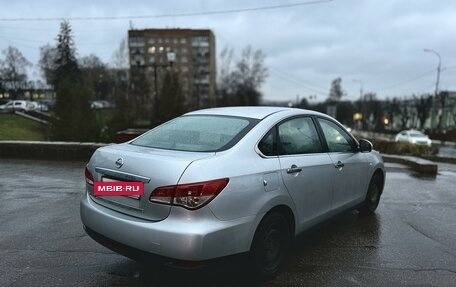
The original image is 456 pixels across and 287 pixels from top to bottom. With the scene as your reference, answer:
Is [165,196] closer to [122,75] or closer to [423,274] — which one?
[423,274]

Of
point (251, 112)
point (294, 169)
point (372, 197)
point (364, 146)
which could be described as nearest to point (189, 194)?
point (294, 169)

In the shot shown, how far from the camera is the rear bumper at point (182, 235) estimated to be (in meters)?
3.21

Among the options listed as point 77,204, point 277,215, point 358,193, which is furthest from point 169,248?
point 77,204

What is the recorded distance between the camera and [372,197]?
614cm

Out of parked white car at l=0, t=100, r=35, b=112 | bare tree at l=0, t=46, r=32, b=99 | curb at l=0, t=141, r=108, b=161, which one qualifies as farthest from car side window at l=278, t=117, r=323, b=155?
bare tree at l=0, t=46, r=32, b=99

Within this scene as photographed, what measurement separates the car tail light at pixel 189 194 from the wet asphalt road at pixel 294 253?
0.53m

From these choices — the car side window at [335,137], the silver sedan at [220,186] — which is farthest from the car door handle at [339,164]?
the car side window at [335,137]

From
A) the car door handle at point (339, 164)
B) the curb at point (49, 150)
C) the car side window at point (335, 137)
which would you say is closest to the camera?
the car door handle at point (339, 164)

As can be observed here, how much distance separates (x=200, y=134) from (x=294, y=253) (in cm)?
168

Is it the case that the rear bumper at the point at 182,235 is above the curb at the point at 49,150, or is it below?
above

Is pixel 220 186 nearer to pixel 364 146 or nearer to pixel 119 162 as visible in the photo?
pixel 119 162

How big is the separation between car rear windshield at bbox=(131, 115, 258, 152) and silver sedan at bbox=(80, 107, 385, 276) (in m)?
0.01

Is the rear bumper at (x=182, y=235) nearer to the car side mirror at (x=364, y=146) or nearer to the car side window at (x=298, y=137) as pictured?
the car side window at (x=298, y=137)

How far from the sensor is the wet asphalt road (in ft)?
12.7
